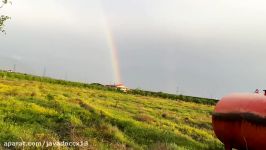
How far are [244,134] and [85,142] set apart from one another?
220 inches

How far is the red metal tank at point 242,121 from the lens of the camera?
1259cm

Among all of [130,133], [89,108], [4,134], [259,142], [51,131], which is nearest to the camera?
[259,142]

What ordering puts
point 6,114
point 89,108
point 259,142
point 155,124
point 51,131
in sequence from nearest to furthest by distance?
point 259,142 < point 51,131 < point 6,114 < point 155,124 < point 89,108

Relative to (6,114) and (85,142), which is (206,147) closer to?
(85,142)

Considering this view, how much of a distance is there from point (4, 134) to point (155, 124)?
10888 millimetres

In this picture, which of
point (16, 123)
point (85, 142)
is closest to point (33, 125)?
point (16, 123)

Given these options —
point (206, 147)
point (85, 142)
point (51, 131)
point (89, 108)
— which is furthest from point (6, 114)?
point (206, 147)

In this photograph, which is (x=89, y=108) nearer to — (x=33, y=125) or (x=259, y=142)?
(x=33, y=125)

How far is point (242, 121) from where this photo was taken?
1302 cm

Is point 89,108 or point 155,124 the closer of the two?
point 155,124

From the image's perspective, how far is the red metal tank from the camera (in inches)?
496

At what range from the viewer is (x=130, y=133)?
18906 millimetres

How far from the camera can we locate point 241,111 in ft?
43.2

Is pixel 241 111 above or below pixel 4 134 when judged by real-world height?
above
